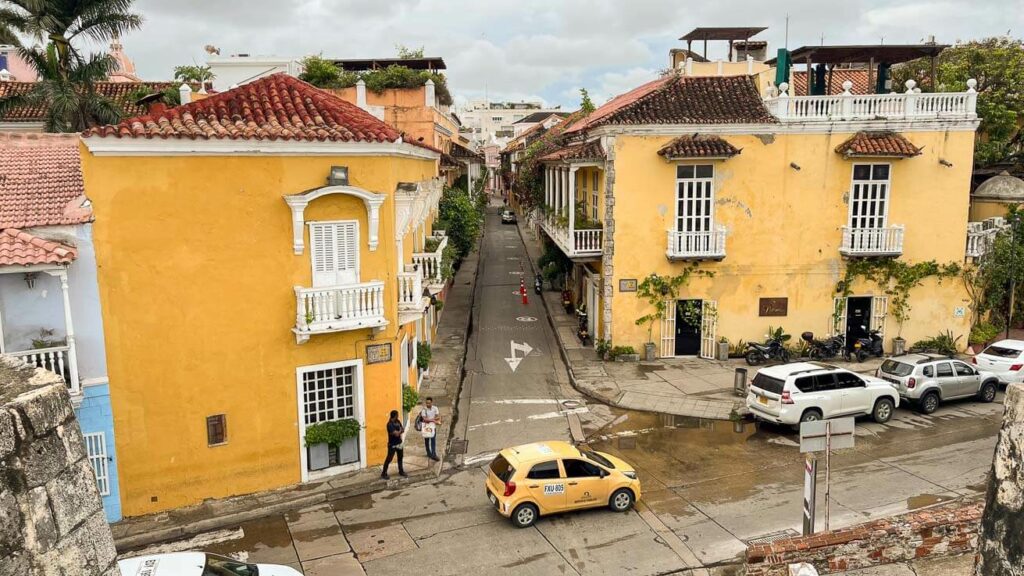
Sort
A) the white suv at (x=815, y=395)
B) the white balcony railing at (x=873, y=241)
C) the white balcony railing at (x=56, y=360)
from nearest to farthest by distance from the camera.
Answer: the white balcony railing at (x=56, y=360), the white suv at (x=815, y=395), the white balcony railing at (x=873, y=241)

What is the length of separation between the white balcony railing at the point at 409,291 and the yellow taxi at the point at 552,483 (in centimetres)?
445

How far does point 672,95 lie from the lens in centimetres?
2386

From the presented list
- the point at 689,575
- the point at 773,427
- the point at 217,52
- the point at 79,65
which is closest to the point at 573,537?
the point at 689,575

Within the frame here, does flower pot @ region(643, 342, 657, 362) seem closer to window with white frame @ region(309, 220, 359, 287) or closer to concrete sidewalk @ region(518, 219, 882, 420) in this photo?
concrete sidewalk @ region(518, 219, 882, 420)

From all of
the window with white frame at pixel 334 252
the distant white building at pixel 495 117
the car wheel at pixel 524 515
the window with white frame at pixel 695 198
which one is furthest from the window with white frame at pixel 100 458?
the distant white building at pixel 495 117

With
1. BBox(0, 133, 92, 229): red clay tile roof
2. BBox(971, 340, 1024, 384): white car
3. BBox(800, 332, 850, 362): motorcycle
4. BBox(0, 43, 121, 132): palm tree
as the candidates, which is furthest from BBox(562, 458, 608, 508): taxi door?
BBox(0, 43, 121, 132): palm tree

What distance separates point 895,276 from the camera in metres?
23.9

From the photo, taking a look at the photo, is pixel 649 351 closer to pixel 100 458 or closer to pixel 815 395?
pixel 815 395

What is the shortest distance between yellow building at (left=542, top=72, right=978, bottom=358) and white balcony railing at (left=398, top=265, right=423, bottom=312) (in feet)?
29.1

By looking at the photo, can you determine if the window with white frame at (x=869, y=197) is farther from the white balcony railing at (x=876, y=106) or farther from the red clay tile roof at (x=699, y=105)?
the red clay tile roof at (x=699, y=105)

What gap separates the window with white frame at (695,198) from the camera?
2311 centimetres

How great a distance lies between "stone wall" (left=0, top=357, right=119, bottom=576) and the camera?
3.76 m

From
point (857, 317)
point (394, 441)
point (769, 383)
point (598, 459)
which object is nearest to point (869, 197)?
point (857, 317)

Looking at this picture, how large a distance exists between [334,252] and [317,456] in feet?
14.2
